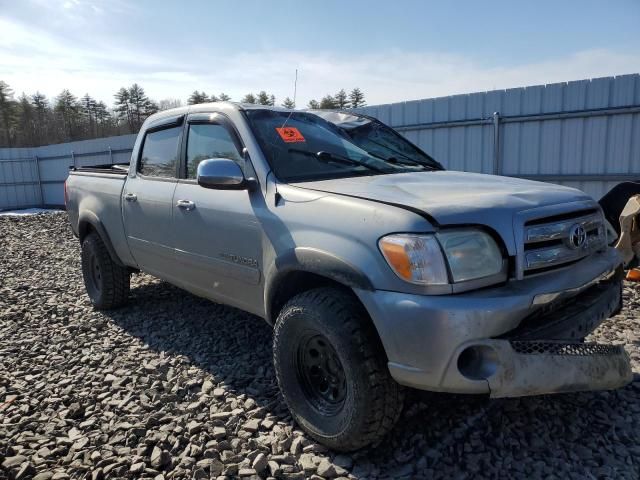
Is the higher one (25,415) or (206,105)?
(206,105)

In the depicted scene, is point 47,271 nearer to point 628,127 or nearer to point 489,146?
point 489,146

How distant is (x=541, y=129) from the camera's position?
24.5ft

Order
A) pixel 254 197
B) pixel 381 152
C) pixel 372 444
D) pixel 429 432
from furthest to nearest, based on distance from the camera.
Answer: pixel 381 152
pixel 254 197
pixel 429 432
pixel 372 444

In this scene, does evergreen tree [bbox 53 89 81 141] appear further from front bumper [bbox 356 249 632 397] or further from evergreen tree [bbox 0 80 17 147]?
front bumper [bbox 356 249 632 397]

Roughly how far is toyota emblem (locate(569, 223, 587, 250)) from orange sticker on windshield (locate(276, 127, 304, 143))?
1691mm

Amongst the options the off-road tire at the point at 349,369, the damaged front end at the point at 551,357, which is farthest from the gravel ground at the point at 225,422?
the damaged front end at the point at 551,357

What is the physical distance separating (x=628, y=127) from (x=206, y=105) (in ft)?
20.3

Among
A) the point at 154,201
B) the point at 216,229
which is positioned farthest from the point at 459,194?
the point at 154,201

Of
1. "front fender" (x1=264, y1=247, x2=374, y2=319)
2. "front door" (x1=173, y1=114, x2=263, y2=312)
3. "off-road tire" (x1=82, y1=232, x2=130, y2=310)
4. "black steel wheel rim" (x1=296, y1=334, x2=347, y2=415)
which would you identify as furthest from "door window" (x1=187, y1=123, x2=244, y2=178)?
"off-road tire" (x1=82, y1=232, x2=130, y2=310)

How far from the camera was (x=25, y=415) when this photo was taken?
2965mm

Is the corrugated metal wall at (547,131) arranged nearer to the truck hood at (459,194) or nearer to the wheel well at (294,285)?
the truck hood at (459,194)

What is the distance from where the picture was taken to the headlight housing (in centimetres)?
199

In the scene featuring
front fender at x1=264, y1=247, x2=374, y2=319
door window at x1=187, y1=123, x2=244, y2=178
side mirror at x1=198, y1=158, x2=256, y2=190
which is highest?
door window at x1=187, y1=123, x2=244, y2=178

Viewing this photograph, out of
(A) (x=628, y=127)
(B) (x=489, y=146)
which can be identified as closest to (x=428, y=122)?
(B) (x=489, y=146)
